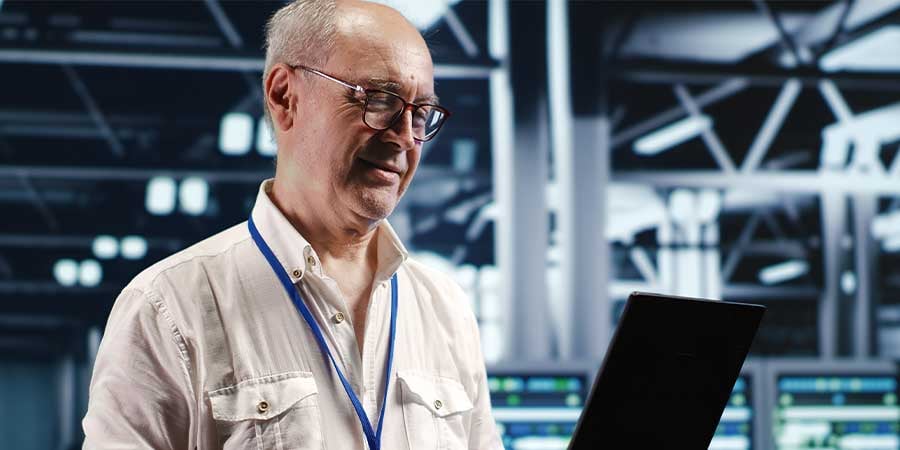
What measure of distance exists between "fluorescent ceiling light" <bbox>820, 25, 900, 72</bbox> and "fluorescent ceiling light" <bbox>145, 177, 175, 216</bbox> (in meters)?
5.44

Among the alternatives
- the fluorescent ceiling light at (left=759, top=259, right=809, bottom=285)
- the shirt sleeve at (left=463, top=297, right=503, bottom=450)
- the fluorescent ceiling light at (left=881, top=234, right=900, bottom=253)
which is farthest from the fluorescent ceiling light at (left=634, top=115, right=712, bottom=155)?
the shirt sleeve at (left=463, top=297, right=503, bottom=450)

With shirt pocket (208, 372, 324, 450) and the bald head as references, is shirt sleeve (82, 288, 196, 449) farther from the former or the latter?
the bald head

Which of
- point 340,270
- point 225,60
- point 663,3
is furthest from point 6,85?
point 340,270

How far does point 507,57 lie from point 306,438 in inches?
142

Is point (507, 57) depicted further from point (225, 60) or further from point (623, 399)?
point (623, 399)

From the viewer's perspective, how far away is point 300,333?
1368 millimetres

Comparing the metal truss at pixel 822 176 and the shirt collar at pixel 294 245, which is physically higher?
the metal truss at pixel 822 176

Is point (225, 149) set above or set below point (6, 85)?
below

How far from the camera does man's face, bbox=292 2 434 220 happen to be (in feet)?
4.48

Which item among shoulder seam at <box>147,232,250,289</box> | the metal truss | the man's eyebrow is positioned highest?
the metal truss

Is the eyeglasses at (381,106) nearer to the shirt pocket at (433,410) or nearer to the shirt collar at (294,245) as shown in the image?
the shirt collar at (294,245)

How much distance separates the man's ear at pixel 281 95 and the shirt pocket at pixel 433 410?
39 centimetres

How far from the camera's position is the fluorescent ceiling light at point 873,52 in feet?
19.9

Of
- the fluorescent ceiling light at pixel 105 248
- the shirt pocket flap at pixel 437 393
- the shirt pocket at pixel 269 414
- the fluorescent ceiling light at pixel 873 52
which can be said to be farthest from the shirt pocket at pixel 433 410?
the fluorescent ceiling light at pixel 105 248
